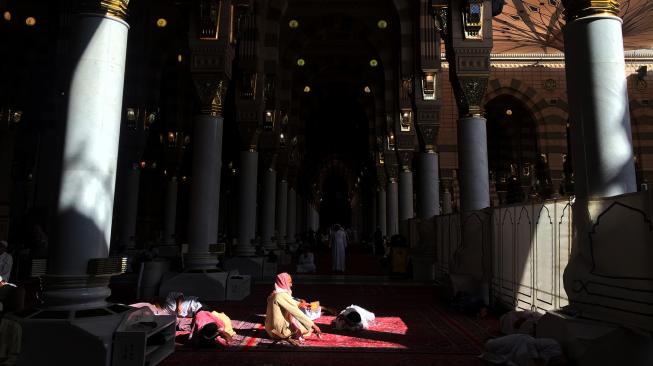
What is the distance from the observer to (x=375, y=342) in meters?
4.55

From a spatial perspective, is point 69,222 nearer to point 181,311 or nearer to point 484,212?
point 181,311

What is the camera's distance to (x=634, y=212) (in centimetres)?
307

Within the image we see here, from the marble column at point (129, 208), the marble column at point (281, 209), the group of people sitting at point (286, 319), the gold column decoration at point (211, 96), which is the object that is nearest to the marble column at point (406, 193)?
the marble column at point (281, 209)

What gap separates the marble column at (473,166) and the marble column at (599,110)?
12.9 ft

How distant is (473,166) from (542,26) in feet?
37.1

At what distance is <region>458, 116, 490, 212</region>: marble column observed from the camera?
7746mm

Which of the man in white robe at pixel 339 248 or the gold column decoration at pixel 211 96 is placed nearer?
the gold column decoration at pixel 211 96

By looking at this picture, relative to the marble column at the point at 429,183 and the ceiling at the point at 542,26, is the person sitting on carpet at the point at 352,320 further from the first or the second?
the ceiling at the point at 542,26

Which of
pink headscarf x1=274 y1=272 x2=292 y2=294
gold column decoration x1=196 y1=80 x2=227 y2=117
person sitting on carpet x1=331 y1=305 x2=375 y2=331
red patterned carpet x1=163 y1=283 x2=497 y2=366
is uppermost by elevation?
gold column decoration x1=196 y1=80 x2=227 y2=117

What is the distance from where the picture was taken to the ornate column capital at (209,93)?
25.0ft

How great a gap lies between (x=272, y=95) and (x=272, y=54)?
1167 mm

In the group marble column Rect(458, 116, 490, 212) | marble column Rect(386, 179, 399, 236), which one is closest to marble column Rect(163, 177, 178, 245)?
marble column Rect(386, 179, 399, 236)

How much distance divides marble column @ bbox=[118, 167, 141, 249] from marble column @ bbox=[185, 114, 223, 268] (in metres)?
5.87

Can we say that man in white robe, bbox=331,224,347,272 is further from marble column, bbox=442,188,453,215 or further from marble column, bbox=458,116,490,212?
marble column, bbox=442,188,453,215
